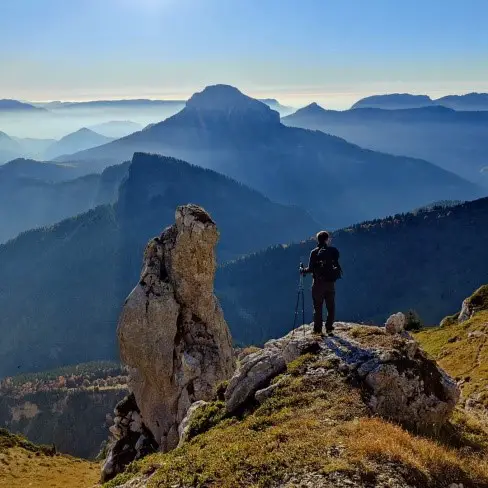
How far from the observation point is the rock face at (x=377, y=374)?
63.9 feet

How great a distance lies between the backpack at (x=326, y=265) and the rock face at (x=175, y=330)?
15619mm

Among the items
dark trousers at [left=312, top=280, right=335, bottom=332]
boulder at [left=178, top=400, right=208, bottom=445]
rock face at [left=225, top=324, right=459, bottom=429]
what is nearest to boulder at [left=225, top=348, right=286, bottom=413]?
rock face at [left=225, top=324, right=459, bottom=429]

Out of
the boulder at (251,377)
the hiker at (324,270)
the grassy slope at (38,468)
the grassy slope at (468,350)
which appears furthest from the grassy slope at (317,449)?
the grassy slope at (38,468)

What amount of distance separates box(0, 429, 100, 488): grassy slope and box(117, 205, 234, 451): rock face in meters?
15.1

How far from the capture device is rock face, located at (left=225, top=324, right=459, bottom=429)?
19.5m

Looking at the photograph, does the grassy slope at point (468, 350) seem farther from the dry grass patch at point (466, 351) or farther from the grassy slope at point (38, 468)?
the grassy slope at point (38, 468)

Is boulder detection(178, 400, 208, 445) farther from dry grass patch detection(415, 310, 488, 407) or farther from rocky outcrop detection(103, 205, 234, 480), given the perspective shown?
dry grass patch detection(415, 310, 488, 407)

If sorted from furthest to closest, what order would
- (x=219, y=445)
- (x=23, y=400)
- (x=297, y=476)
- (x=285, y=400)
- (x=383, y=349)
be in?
1. (x=23, y=400)
2. (x=383, y=349)
3. (x=285, y=400)
4. (x=219, y=445)
5. (x=297, y=476)

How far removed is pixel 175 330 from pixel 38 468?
101 feet

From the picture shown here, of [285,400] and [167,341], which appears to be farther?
[167,341]

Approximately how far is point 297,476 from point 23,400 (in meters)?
211

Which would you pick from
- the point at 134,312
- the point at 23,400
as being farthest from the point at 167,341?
the point at 23,400

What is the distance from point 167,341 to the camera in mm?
38344

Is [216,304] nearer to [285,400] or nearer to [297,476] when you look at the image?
[285,400]
